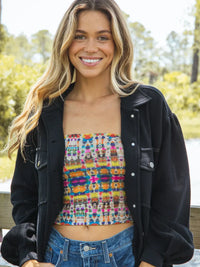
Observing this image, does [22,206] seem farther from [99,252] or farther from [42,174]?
[99,252]

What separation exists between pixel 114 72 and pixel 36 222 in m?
1.04

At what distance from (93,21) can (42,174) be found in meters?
0.92

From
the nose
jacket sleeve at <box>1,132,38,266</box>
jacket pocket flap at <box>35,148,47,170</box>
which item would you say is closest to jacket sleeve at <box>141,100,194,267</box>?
the nose

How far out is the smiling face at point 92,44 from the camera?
2301 mm

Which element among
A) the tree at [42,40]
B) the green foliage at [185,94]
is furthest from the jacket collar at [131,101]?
the tree at [42,40]

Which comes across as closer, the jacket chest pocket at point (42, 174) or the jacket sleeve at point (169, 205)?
the jacket sleeve at point (169, 205)

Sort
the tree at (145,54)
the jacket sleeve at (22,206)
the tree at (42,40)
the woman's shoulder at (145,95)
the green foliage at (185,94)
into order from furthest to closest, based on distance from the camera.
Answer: the tree at (42,40)
the tree at (145,54)
the green foliage at (185,94)
the jacket sleeve at (22,206)
the woman's shoulder at (145,95)

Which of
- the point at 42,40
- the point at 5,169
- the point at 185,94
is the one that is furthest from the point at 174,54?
the point at 5,169

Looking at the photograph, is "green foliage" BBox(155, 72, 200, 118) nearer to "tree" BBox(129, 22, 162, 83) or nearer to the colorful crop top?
"tree" BBox(129, 22, 162, 83)

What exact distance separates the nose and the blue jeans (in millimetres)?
1001

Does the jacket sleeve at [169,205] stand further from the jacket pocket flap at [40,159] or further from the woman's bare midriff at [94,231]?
the jacket pocket flap at [40,159]

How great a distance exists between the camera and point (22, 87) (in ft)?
33.5

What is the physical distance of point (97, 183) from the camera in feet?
7.07

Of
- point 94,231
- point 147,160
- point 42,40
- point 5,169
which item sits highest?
Answer: point 42,40
